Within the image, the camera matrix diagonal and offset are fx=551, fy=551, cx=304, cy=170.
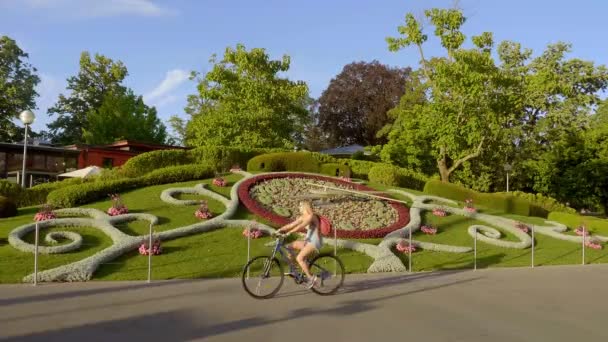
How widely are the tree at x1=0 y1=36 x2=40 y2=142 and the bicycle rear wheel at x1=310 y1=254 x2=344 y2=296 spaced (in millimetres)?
41386

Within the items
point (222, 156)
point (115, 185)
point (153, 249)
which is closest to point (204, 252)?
point (153, 249)

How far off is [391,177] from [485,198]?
492cm

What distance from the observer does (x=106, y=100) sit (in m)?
55.5

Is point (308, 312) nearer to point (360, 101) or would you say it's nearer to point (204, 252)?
point (204, 252)

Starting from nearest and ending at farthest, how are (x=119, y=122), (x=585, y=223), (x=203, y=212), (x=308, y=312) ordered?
(x=308, y=312)
(x=203, y=212)
(x=585, y=223)
(x=119, y=122)

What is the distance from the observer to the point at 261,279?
10055 millimetres

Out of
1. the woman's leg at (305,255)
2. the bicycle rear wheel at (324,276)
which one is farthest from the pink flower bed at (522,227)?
the woman's leg at (305,255)

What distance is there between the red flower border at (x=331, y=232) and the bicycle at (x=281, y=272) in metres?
7.54

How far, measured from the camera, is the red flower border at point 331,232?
62.0 ft

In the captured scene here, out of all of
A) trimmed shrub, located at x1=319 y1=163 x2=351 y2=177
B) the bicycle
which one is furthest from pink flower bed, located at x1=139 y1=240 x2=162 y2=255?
trimmed shrub, located at x1=319 y1=163 x2=351 y2=177

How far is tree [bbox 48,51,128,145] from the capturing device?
61188 millimetres

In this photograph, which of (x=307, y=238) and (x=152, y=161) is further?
(x=152, y=161)

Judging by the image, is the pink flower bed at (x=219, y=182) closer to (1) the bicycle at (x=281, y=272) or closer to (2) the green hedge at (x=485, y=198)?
(2) the green hedge at (x=485, y=198)

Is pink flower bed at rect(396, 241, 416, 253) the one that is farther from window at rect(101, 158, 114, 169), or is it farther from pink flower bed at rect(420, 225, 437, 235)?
window at rect(101, 158, 114, 169)
